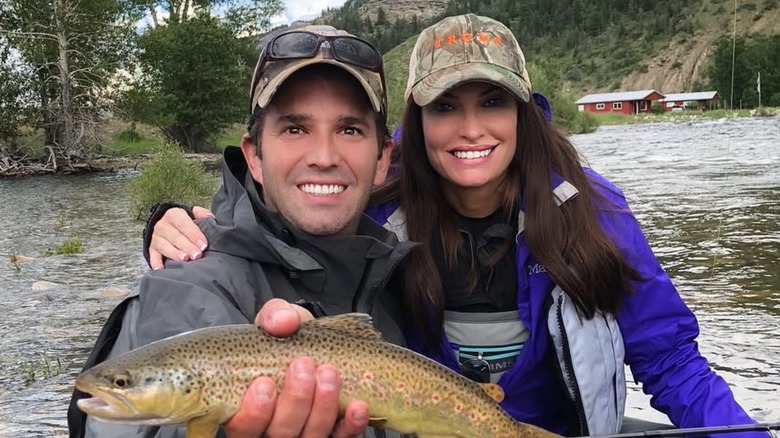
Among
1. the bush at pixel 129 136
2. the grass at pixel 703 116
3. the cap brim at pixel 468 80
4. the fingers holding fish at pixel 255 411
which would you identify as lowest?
the grass at pixel 703 116

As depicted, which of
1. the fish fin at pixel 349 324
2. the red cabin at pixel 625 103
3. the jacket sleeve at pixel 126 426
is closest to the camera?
the jacket sleeve at pixel 126 426

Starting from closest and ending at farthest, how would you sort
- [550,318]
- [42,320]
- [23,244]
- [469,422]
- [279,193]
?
[469,422] → [279,193] → [550,318] → [42,320] → [23,244]

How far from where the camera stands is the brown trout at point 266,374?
2.19 meters

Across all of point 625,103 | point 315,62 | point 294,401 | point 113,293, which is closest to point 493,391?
point 294,401

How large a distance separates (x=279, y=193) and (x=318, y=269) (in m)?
0.36

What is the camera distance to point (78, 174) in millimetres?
30203

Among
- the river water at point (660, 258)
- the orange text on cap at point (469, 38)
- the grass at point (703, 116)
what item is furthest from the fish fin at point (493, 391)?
the grass at point (703, 116)

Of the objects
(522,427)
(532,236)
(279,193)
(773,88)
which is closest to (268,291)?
(279,193)

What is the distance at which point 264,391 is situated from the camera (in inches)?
87.6

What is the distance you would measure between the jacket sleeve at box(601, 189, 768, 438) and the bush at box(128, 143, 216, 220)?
42.8 ft

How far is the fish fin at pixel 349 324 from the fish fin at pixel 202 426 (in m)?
0.41

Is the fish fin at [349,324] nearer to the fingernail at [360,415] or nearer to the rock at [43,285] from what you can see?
the fingernail at [360,415]

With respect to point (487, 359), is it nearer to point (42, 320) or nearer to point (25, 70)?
point (42, 320)

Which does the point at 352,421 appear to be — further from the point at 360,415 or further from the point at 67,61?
the point at 67,61
